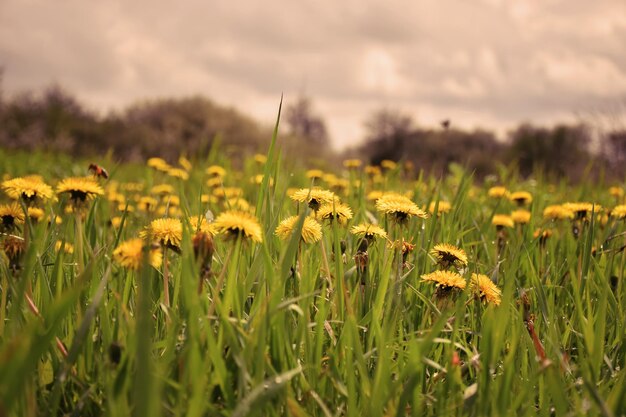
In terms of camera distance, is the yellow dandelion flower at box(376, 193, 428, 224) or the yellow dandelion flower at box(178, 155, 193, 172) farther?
the yellow dandelion flower at box(178, 155, 193, 172)

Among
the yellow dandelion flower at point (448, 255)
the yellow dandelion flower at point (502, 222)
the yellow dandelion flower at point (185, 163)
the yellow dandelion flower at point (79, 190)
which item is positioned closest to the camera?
the yellow dandelion flower at point (79, 190)

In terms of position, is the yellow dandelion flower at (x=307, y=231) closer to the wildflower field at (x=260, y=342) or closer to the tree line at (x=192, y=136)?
the wildflower field at (x=260, y=342)

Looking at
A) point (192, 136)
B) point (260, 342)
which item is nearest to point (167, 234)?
point (260, 342)

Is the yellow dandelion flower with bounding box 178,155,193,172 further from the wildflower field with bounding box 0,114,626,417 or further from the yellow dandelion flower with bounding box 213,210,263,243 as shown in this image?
the yellow dandelion flower with bounding box 213,210,263,243

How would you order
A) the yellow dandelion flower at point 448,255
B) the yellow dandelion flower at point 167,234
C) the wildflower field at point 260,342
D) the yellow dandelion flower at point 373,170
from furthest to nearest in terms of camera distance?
the yellow dandelion flower at point 373,170, the yellow dandelion flower at point 448,255, the yellow dandelion flower at point 167,234, the wildflower field at point 260,342

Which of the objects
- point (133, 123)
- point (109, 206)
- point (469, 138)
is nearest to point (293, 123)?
point (469, 138)

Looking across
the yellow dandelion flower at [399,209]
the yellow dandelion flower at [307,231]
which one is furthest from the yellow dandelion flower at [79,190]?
the yellow dandelion flower at [399,209]

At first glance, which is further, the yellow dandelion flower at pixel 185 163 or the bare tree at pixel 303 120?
the bare tree at pixel 303 120

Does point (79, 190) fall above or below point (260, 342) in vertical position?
above

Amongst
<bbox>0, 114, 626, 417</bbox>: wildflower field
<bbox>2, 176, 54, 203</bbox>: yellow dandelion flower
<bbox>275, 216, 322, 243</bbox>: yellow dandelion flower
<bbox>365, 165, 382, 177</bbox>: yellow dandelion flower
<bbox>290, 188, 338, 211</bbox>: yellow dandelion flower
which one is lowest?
<bbox>0, 114, 626, 417</bbox>: wildflower field

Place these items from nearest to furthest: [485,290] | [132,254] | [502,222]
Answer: [132,254] < [485,290] < [502,222]

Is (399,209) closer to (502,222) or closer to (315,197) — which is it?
(315,197)

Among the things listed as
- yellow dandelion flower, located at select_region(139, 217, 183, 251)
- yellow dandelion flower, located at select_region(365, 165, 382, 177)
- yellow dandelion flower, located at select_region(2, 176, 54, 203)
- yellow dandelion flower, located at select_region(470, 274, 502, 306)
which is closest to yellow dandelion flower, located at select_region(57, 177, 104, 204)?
yellow dandelion flower, located at select_region(2, 176, 54, 203)

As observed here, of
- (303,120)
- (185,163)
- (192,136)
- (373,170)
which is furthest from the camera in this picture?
(303,120)
